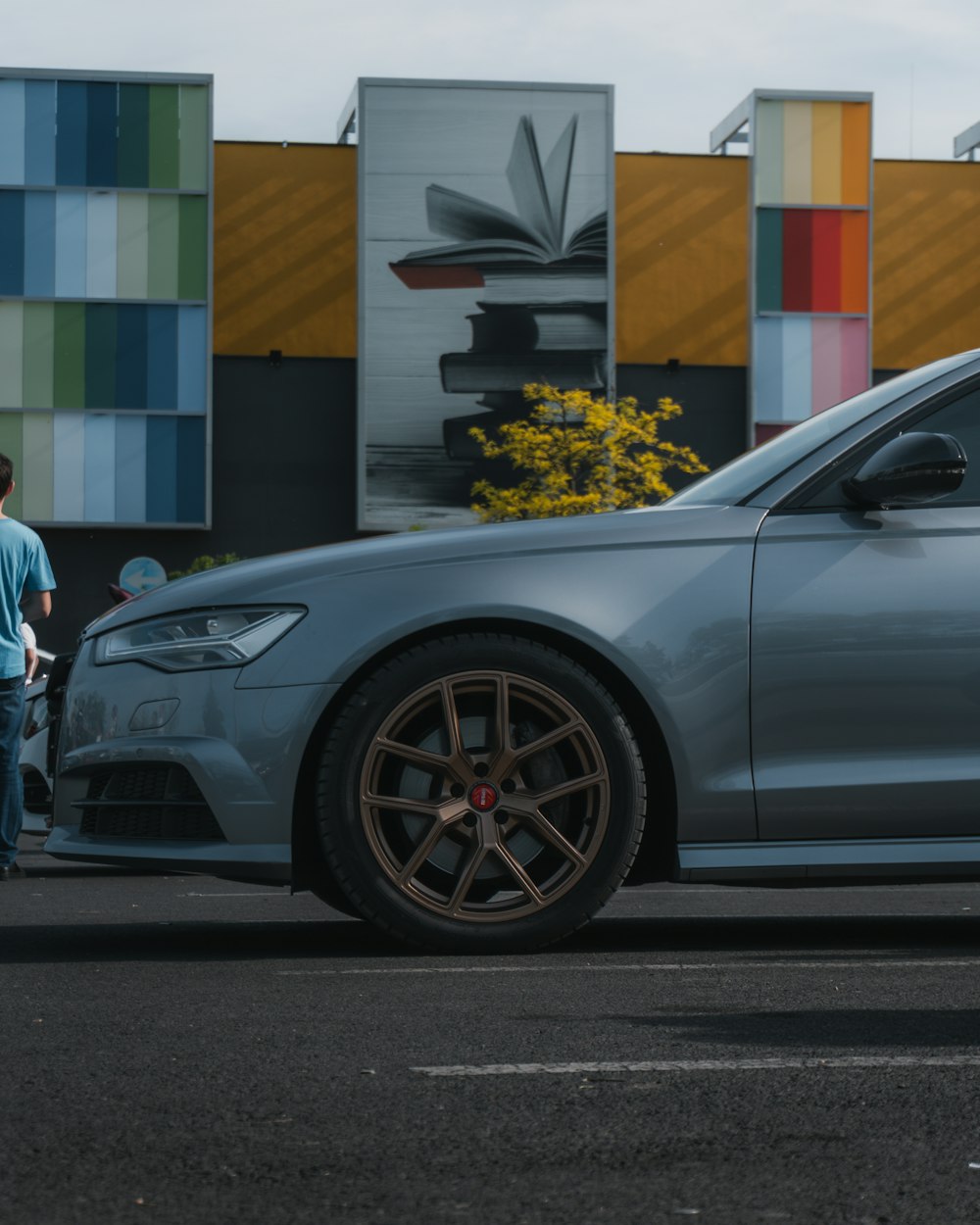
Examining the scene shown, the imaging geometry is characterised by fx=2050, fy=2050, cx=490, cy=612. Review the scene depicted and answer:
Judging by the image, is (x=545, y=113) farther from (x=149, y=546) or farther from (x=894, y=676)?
(x=894, y=676)

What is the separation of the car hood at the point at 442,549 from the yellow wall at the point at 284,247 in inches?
1500

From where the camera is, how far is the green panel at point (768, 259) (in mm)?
43094

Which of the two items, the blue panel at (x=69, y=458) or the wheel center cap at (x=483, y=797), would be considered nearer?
the wheel center cap at (x=483, y=797)

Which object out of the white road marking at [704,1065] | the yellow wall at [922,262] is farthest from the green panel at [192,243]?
the white road marking at [704,1065]

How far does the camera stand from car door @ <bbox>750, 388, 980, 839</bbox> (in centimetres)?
538

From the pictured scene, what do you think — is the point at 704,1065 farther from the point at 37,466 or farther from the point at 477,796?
the point at 37,466

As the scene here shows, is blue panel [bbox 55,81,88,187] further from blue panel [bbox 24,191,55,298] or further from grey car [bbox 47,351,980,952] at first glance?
grey car [bbox 47,351,980,952]

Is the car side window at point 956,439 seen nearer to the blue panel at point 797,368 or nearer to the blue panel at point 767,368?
the blue panel at point 797,368

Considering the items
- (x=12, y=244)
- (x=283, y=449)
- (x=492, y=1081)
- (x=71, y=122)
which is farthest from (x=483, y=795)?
(x=283, y=449)

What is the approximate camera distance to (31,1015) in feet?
14.3

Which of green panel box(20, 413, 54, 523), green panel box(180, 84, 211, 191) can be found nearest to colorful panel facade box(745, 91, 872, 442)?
green panel box(180, 84, 211, 191)

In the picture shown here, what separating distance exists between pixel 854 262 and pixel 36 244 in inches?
657

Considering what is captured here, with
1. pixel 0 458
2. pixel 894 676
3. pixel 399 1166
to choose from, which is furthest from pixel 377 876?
pixel 0 458

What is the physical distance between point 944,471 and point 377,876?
1815 mm
